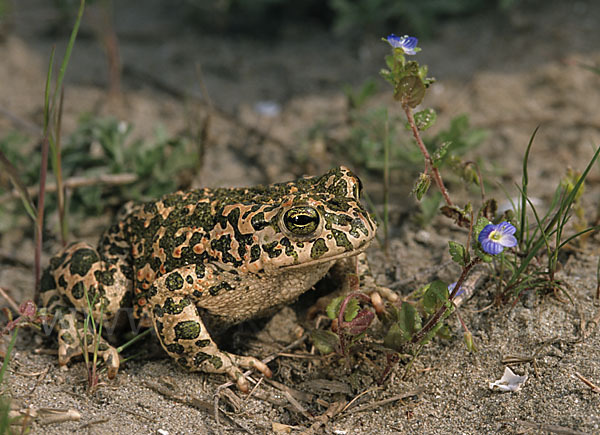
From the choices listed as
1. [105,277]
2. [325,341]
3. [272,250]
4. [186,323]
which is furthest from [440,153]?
[105,277]

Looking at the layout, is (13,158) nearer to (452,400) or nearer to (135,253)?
(135,253)

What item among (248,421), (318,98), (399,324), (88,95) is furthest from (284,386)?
(88,95)

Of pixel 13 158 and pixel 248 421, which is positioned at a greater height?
pixel 13 158

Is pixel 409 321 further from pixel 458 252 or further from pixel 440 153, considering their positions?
pixel 440 153

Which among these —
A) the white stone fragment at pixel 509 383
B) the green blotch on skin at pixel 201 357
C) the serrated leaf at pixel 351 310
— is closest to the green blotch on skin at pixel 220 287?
the green blotch on skin at pixel 201 357

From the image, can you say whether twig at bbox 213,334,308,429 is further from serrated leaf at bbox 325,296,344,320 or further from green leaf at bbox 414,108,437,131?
green leaf at bbox 414,108,437,131

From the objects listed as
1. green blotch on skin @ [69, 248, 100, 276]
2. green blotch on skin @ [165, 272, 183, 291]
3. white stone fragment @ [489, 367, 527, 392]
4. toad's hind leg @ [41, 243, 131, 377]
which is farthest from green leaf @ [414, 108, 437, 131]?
green blotch on skin @ [69, 248, 100, 276]

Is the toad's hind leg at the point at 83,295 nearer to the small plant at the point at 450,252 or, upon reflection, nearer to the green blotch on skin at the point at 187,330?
the green blotch on skin at the point at 187,330

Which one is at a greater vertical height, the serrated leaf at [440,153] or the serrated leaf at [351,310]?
the serrated leaf at [440,153]
